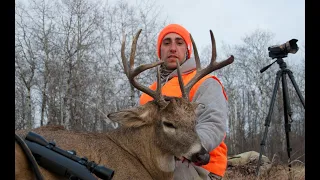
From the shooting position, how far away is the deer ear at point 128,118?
446 centimetres

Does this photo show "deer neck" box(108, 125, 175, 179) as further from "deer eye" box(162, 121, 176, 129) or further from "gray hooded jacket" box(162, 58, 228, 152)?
"gray hooded jacket" box(162, 58, 228, 152)

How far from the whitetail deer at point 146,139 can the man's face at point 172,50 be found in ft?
2.38

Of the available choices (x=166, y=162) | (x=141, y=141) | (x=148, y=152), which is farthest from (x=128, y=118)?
(x=166, y=162)

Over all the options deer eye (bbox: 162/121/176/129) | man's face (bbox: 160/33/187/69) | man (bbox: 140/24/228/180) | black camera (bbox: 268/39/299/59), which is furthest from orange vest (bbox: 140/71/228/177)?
black camera (bbox: 268/39/299/59)

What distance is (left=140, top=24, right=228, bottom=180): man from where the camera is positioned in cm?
446

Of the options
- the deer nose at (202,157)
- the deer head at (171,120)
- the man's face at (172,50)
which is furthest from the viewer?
the man's face at (172,50)

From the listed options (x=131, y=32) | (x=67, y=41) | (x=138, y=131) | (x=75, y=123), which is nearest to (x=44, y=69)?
(x=67, y=41)

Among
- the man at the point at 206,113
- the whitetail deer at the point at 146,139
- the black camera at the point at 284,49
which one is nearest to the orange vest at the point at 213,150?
the man at the point at 206,113

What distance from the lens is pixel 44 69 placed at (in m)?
29.7

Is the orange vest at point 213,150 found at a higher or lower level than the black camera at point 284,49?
lower

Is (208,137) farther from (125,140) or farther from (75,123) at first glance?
(75,123)

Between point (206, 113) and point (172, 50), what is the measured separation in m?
1.32

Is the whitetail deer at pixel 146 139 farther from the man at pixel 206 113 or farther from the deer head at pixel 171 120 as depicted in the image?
the man at pixel 206 113

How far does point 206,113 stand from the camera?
4.61 metres
